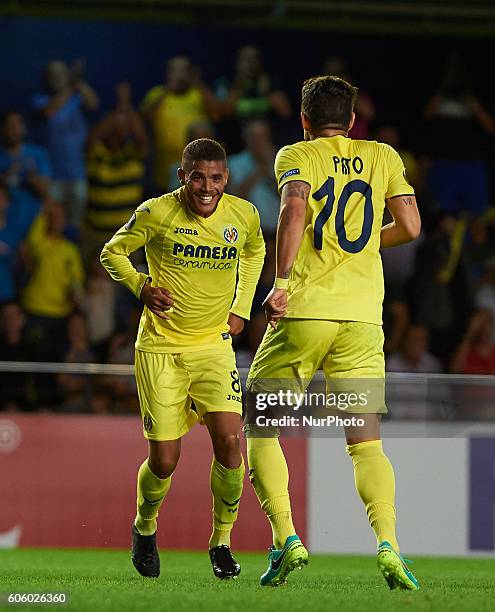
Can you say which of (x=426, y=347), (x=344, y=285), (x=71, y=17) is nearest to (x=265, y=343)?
(x=344, y=285)

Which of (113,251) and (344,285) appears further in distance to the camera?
(113,251)

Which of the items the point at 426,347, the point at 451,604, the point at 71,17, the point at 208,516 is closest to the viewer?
the point at 451,604

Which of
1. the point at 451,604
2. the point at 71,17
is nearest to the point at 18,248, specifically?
the point at 71,17

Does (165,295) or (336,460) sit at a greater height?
(165,295)

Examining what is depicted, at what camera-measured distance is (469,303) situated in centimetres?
1229

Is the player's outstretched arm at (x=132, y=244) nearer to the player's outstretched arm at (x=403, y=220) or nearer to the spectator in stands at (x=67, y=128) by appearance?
the player's outstretched arm at (x=403, y=220)

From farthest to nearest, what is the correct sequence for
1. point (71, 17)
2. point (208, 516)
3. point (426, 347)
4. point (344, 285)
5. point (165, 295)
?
point (71, 17), point (426, 347), point (208, 516), point (165, 295), point (344, 285)

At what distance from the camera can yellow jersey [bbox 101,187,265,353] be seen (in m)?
6.14

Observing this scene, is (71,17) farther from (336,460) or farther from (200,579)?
(200,579)

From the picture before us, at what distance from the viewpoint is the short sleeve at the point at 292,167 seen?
5371mm

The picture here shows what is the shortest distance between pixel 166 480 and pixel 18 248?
249 inches

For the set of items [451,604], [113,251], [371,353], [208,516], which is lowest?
[208,516]

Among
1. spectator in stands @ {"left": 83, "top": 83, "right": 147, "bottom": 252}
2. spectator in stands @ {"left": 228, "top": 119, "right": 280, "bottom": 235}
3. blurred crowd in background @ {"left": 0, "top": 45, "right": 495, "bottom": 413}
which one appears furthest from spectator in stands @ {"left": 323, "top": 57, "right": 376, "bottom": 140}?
spectator in stands @ {"left": 83, "top": 83, "right": 147, "bottom": 252}

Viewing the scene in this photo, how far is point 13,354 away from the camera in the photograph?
10664mm
